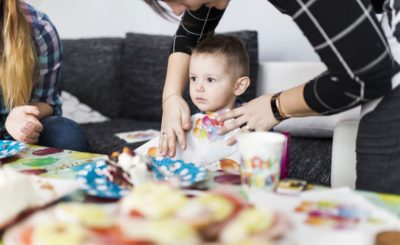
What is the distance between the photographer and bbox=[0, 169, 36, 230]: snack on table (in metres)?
0.74

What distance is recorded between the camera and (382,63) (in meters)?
0.98

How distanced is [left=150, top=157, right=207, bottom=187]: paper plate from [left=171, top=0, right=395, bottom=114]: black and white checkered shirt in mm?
271

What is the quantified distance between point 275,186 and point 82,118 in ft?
6.81

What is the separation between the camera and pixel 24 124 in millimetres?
1416

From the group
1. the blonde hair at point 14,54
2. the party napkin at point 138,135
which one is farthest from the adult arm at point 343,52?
the party napkin at point 138,135

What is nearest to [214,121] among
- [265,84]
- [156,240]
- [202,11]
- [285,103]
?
[202,11]

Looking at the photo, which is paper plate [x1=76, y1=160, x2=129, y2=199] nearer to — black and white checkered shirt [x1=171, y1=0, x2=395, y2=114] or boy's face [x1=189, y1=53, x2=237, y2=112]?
black and white checkered shirt [x1=171, y1=0, x2=395, y2=114]

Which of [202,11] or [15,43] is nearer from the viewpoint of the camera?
[202,11]

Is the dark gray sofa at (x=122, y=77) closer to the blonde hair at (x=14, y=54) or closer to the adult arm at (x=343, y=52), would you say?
the blonde hair at (x=14, y=54)

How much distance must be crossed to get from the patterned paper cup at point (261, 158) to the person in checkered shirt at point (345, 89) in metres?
0.21

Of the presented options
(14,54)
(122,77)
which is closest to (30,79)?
(14,54)

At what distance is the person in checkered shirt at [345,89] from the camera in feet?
3.14

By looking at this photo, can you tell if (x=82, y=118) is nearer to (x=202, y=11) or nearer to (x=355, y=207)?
(x=202, y=11)

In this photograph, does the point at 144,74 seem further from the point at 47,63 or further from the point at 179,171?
the point at 179,171
